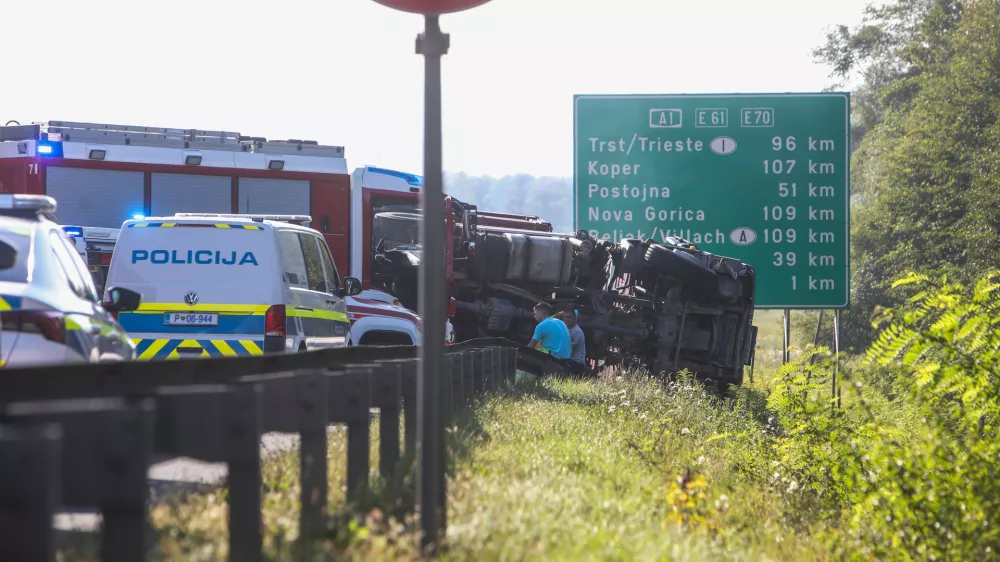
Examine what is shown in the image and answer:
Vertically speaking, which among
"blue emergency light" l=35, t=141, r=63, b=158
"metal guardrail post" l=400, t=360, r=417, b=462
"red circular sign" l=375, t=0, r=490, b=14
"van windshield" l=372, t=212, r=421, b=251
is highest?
"blue emergency light" l=35, t=141, r=63, b=158

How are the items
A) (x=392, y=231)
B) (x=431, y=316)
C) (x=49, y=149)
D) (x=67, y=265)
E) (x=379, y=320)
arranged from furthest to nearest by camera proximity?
(x=392, y=231) → (x=49, y=149) → (x=379, y=320) → (x=67, y=265) → (x=431, y=316)

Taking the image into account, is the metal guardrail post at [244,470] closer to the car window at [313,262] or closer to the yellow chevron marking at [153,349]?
the yellow chevron marking at [153,349]

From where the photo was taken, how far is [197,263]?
41.0 ft

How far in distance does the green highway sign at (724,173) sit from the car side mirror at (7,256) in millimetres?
13838

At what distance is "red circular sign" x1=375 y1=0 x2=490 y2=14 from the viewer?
504 centimetres

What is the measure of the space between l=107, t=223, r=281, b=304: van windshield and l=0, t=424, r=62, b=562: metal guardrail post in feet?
30.8

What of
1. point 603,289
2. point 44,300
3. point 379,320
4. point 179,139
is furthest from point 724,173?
point 44,300

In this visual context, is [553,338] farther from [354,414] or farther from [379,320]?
[354,414]

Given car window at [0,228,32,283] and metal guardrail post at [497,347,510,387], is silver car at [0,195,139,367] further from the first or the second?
metal guardrail post at [497,347,510,387]

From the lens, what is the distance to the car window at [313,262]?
44.1 ft

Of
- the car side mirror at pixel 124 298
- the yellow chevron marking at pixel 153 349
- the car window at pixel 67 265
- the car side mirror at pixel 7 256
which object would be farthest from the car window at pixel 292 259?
the car side mirror at pixel 7 256

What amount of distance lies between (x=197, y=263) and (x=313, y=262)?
1497mm

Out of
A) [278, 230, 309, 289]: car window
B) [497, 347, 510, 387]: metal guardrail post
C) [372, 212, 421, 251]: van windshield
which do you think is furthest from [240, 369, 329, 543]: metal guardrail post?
[372, 212, 421, 251]: van windshield

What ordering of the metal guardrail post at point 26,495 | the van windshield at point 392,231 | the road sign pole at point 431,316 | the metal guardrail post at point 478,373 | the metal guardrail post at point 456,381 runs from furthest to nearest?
the van windshield at point 392,231 < the metal guardrail post at point 478,373 < the metal guardrail post at point 456,381 < the road sign pole at point 431,316 < the metal guardrail post at point 26,495
